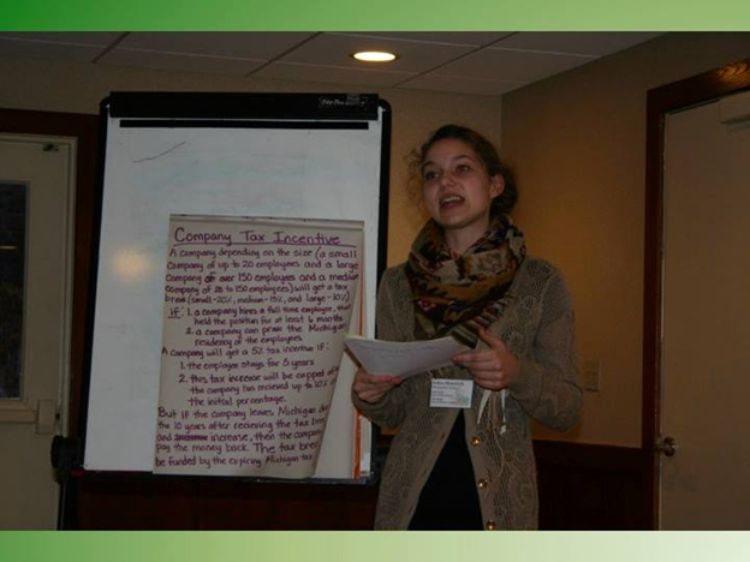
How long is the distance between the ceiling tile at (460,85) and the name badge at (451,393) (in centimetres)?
349

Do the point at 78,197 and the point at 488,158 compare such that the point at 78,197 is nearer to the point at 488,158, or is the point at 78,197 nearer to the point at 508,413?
the point at 488,158

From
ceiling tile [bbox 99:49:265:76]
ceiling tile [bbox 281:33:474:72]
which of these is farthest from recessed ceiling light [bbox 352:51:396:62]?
ceiling tile [bbox 99:49:265:76]

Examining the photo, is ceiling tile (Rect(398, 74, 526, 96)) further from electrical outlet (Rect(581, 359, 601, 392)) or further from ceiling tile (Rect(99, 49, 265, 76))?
electrical outlet (Rect(581, 359, 601, 392))

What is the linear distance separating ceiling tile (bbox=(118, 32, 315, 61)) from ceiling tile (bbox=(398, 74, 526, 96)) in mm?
822

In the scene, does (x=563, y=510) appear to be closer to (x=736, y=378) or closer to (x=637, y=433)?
(x=637, y=433)

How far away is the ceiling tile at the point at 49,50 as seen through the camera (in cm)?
539

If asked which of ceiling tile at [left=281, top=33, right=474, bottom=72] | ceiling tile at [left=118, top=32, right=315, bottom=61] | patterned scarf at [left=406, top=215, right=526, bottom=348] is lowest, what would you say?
patterned scarf at [left=406, top=215, right=526, bottom=348]

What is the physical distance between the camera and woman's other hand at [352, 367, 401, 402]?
2652mm

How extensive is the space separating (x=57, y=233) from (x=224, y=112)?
2.87 metres

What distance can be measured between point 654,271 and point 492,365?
8.80 ft

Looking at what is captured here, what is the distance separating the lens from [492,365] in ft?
8.29

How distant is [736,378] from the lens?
4.57 metres

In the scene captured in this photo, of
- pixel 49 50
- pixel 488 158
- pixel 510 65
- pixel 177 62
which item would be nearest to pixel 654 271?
pixel 510 65

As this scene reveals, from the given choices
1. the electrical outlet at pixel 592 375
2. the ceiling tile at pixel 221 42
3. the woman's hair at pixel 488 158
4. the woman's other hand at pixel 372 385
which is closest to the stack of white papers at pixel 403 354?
the woman's other hand at pixel 372 385
